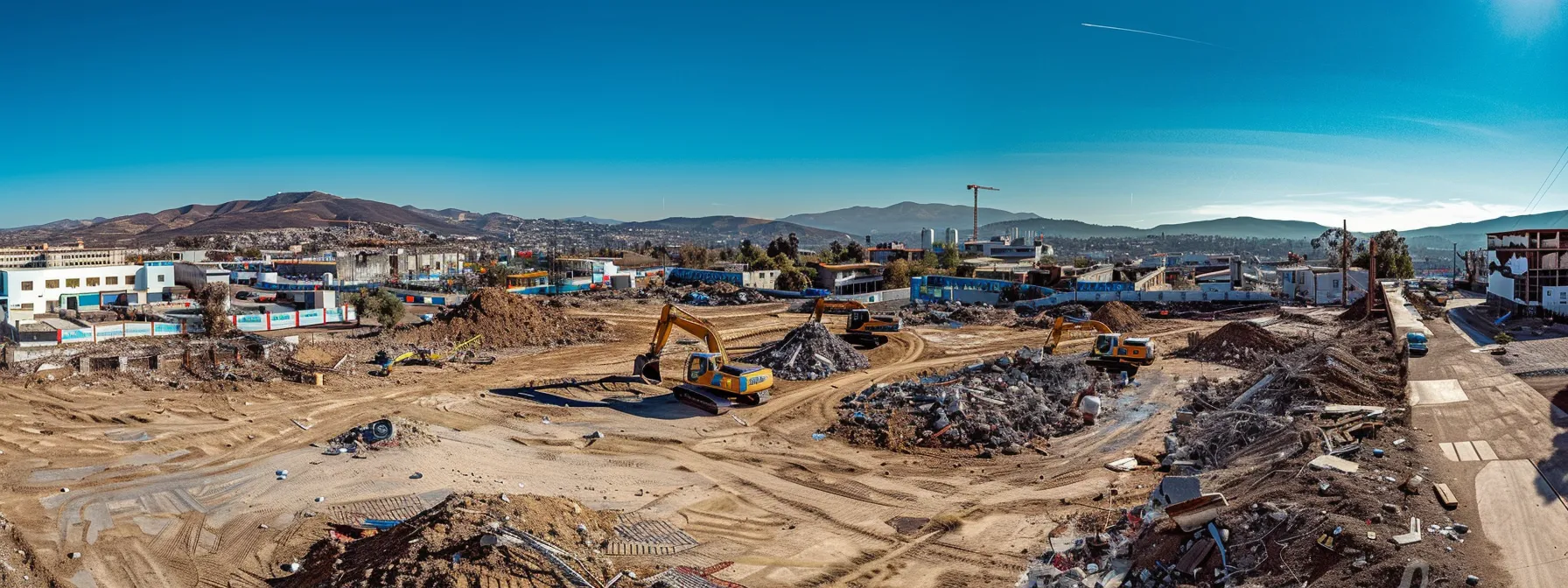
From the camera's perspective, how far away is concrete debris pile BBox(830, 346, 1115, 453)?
1764 cm

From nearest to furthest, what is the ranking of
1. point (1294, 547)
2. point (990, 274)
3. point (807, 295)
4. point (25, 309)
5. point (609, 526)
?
point (1294, 547), point (609, 526), point (25, 309), point (807, 295), point (990, 274)

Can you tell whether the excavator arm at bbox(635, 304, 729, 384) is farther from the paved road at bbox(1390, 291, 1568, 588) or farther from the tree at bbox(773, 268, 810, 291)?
the tree at bbox(773, 268, 810, 291)

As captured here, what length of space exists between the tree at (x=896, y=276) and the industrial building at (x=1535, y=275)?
36.5 metres

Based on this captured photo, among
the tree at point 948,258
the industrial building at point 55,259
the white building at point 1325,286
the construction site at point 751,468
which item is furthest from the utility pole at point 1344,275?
the industrial building at point 55,259

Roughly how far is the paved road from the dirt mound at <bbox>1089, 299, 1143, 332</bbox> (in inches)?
708

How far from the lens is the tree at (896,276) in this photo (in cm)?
6488

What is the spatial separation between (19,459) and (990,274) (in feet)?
171

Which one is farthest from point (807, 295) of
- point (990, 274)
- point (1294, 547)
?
point (1294, 547)

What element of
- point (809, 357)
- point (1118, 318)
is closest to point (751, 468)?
point (809, 357)

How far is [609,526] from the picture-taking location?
488 inches

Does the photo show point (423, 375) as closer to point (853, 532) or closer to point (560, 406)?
point (560, 406)

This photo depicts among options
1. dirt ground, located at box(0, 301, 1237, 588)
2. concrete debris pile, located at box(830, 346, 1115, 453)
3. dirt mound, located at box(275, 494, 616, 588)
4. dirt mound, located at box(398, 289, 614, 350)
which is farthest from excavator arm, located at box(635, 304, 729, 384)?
dirt mound, located at box(275, 494, 616, 588)

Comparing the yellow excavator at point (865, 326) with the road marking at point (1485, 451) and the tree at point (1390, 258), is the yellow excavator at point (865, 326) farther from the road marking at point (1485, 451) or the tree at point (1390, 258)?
the tree at point (1390, 258)

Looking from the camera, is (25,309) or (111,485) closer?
(111,485)
